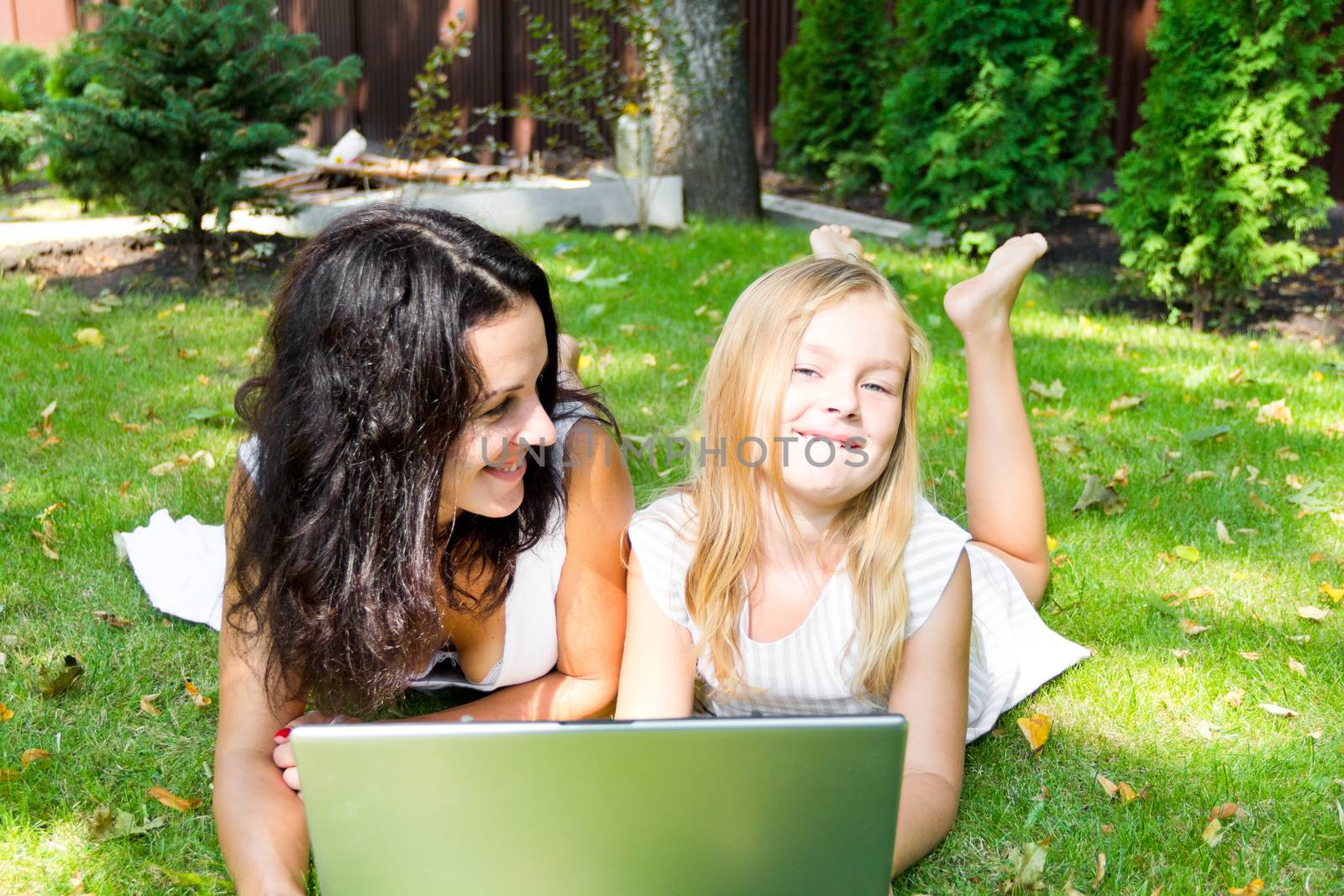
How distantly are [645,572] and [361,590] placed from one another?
0.52 metres

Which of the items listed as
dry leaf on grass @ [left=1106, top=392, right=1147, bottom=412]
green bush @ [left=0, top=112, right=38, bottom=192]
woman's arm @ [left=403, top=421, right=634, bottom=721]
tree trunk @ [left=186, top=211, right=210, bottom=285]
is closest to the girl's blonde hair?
woman's arm @ [left=403, top=421, right=634, bottom=721]

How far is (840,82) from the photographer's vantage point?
9.34 meters

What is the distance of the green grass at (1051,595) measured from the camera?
83.4 inches

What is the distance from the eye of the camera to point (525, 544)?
7.35ft

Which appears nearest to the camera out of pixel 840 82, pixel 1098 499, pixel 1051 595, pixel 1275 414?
pixel 1051 595

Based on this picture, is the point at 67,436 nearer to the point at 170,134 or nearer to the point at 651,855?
the point at 170,134

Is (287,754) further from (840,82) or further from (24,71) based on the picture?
(24,71)

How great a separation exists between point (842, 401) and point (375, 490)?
0.79 metres

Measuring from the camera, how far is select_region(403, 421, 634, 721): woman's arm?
7.57 feet

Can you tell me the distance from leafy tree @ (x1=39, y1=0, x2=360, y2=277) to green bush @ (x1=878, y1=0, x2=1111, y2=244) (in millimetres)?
3399

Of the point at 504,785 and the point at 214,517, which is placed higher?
the point at 504,785

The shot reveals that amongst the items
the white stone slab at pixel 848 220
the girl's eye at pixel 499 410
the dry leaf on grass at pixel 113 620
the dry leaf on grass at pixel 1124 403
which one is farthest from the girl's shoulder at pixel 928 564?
the white stone slab at pixel 848 220

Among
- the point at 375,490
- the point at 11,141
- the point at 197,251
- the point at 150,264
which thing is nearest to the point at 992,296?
the point at 375,490

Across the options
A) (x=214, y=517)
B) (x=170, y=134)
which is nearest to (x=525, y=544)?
(x=214, y=517)
